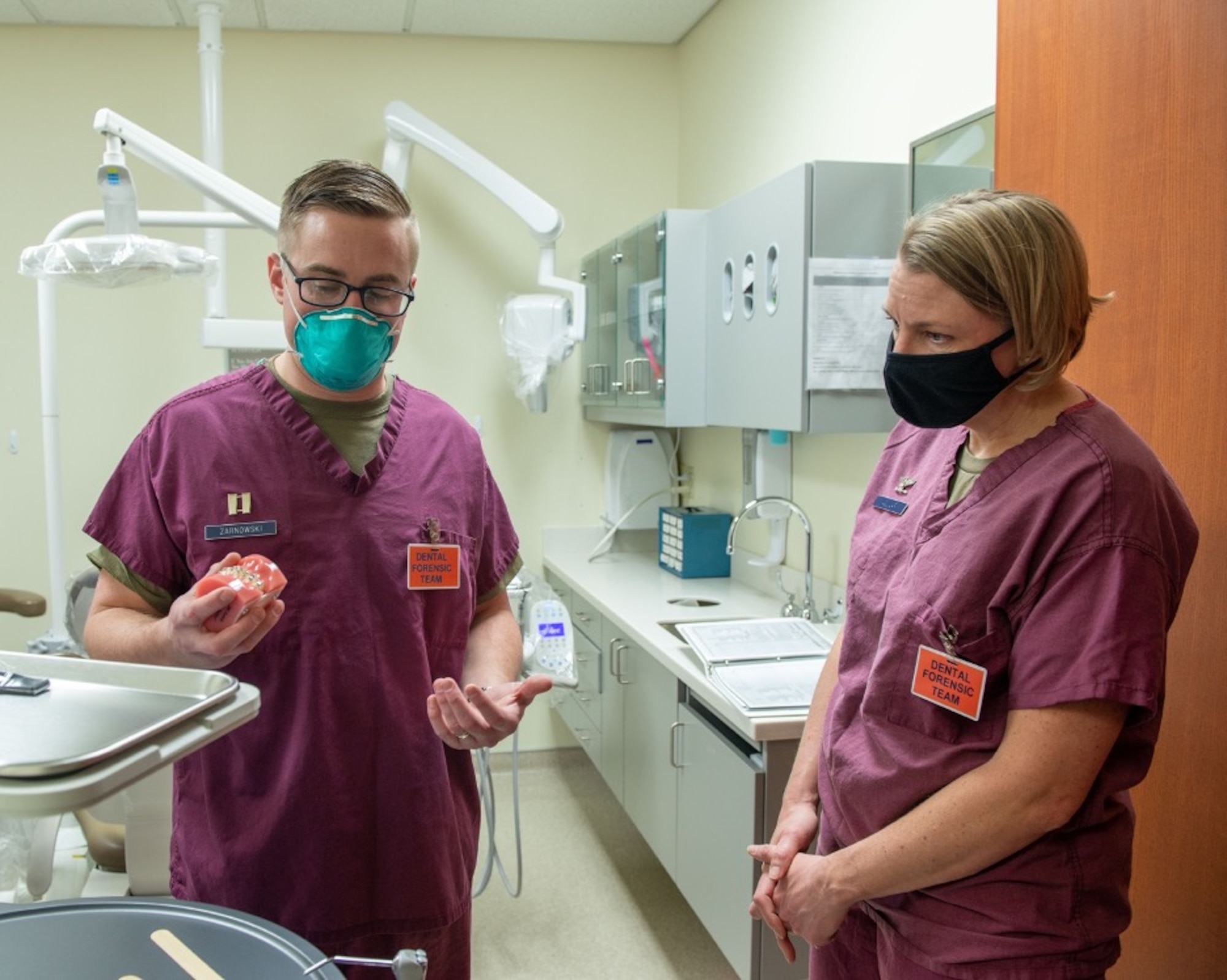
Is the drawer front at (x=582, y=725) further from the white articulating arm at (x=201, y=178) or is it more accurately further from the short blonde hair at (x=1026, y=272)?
the short blonde hair at (x=1026, y=272)

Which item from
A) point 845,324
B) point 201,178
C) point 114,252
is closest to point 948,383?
point 845,324

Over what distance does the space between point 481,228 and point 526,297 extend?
41 cm

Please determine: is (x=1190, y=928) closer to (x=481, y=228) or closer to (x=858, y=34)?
(x=858, y=34)

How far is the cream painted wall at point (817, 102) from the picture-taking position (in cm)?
234

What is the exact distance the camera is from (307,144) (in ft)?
12.9

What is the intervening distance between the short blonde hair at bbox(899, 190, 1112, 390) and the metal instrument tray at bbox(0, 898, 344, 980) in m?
0.95

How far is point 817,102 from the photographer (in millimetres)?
2979

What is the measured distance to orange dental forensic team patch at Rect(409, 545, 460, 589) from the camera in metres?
1.32

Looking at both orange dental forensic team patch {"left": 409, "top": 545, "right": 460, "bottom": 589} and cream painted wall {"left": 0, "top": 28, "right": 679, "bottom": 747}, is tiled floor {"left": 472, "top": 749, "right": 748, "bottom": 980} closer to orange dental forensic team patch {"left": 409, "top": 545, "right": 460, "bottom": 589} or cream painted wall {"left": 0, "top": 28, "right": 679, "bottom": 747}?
cream painted wall {"left": 0, "top": 28, "right": 679, "bottom": 747}

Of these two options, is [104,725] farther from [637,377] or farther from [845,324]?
[637,377]

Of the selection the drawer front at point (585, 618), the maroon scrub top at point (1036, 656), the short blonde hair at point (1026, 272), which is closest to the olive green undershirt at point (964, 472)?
the maroon scrub top at point (1036, 656)

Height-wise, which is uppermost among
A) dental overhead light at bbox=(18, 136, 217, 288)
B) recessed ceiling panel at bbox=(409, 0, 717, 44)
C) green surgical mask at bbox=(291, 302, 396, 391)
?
recessed ceiling panel at bbox=(409, 0, 717, 44)

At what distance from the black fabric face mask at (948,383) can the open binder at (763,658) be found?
925 millimetres

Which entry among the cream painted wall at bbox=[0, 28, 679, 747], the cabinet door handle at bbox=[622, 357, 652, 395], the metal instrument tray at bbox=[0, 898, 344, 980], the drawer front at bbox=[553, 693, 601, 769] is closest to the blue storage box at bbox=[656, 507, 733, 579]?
the cabinet door handle at bbox=[622, 357, 652, 395]
